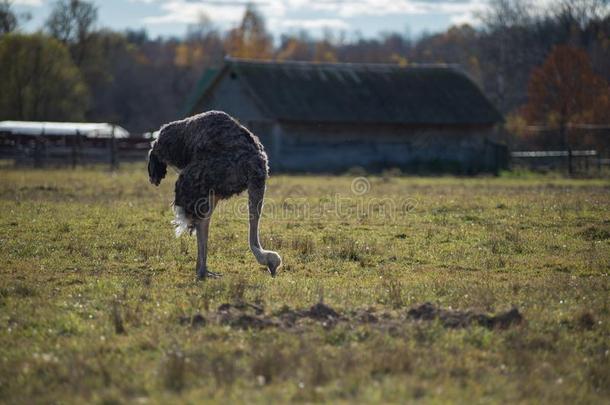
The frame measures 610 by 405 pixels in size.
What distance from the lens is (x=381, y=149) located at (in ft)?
160

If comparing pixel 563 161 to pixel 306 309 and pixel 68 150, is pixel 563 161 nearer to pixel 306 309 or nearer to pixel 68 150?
pixel 68 150

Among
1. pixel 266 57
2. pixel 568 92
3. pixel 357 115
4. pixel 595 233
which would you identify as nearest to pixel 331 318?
pixel 595 233

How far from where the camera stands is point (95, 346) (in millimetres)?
8844

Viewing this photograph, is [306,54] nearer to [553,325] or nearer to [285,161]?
[285,161]

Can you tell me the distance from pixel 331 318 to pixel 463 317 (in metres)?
1.35

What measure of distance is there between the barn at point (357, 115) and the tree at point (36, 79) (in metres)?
20.4

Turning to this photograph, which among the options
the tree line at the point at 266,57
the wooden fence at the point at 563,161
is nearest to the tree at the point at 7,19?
the tree line at the point at 266,57

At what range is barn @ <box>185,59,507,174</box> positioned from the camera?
46.9 metres

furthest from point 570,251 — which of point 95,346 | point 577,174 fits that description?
point 577,174

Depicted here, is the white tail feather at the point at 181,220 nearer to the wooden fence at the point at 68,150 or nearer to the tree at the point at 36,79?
the wooden fence at the point at 68,150

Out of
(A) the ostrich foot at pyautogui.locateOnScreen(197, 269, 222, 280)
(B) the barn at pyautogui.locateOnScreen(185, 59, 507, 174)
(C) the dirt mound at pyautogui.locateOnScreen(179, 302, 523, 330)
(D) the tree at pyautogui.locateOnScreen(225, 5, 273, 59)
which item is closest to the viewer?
(C) the dirt mound at pyautogui.locateOnScreen(179, 302, 523, 330)

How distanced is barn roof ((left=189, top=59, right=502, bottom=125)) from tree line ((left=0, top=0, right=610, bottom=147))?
4.10 meters

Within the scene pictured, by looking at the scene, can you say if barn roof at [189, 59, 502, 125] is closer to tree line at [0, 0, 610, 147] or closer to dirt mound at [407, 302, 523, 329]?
tree line at [0, 0, 610, 147]

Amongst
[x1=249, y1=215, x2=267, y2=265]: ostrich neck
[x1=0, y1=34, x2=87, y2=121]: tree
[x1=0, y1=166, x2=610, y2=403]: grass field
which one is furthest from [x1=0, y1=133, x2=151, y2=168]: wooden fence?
[x1=249, y1=215, x2=267, y2=265]: ostrich neck
